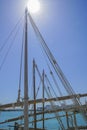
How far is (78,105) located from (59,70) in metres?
2.24

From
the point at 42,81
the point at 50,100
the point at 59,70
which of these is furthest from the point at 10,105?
the point at 42,81

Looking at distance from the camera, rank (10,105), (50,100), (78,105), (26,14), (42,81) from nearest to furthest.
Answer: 1. (78,105)
2. (26,14)
3. (10,105)
4. (50,100)
5. (42,81)

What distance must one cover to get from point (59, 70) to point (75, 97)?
1791 mm

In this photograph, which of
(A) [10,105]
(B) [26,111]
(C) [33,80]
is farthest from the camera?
(C) [33,80]

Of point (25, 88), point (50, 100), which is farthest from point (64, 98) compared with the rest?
point (25, 88)

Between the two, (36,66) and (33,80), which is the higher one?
(36,66)

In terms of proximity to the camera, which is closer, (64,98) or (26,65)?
(26,65)

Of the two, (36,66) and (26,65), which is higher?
(36,66)

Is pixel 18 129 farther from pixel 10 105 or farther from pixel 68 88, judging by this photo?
pixel 68 88

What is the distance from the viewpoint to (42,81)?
27.8m

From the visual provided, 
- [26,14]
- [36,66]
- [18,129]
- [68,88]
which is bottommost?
[18,129]

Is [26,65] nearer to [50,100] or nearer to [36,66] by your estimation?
[50,100]

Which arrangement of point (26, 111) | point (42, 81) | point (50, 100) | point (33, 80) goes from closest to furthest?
point (26, 111) < point (50, 100) < point (33, 80) < point (42, 81)

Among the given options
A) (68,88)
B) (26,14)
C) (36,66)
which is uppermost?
(36,66)
